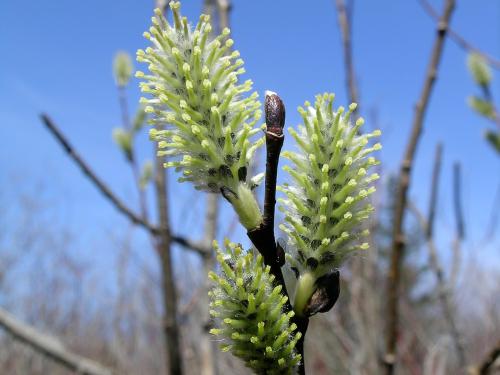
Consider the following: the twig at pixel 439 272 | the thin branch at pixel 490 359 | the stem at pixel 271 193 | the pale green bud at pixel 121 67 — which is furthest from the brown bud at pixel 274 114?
the pale green bud at pixel 121 67

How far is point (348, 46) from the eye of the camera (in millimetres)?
1896

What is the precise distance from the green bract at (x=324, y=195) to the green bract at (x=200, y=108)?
0.08 m

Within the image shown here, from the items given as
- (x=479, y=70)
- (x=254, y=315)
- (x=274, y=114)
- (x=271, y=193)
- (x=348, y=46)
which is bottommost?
(x=254, y=315)

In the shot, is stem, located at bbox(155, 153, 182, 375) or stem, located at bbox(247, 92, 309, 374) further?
stem, located at bbox(155, 153, 182, 375)

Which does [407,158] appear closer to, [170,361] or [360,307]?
[170,361]

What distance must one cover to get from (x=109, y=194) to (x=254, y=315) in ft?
4.41

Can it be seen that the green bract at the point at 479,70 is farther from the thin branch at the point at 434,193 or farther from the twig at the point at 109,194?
the twig at the point at 109,194

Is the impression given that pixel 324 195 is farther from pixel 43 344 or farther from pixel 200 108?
pixel 43 344

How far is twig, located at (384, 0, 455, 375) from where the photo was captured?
147cm

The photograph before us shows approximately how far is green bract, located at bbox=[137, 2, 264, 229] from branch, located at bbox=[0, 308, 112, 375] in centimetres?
146

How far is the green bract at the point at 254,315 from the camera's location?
75cm

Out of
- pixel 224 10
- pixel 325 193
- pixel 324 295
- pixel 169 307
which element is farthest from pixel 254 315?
pixel 224 10

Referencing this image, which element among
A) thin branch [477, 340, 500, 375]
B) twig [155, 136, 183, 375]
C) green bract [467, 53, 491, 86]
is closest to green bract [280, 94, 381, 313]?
thin branch [477, 340, 500, 375]

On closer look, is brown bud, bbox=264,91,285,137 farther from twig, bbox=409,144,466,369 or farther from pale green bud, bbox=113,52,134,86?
pale green bud, bbox=113,52,134,86
